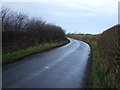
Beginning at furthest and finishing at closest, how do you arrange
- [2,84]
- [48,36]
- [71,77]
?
[48,36], [71,77], [2,84]

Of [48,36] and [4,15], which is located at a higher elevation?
[4,15]

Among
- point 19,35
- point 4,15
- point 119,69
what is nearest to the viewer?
point 119,69

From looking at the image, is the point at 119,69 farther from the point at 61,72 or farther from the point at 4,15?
the point at 4,15

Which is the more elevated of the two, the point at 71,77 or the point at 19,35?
the point at 19,35

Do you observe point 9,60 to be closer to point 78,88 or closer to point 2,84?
point 2,84

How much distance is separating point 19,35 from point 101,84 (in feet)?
60.2

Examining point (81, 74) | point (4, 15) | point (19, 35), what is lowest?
point (81, 74)

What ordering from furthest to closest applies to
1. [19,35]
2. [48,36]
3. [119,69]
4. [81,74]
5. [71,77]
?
1. [48,36]
2. [19,35]
3. [81,74]
4. [71,77]
5. [119,69]

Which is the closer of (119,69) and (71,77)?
(119,69)

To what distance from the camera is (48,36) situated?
35062 mm

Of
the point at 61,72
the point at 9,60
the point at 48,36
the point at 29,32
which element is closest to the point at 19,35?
the point at 29,32

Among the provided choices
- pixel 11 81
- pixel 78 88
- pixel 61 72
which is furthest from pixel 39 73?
pixel 78 88

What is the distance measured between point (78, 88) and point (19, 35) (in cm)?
1816

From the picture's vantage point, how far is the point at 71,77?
10508 mm
